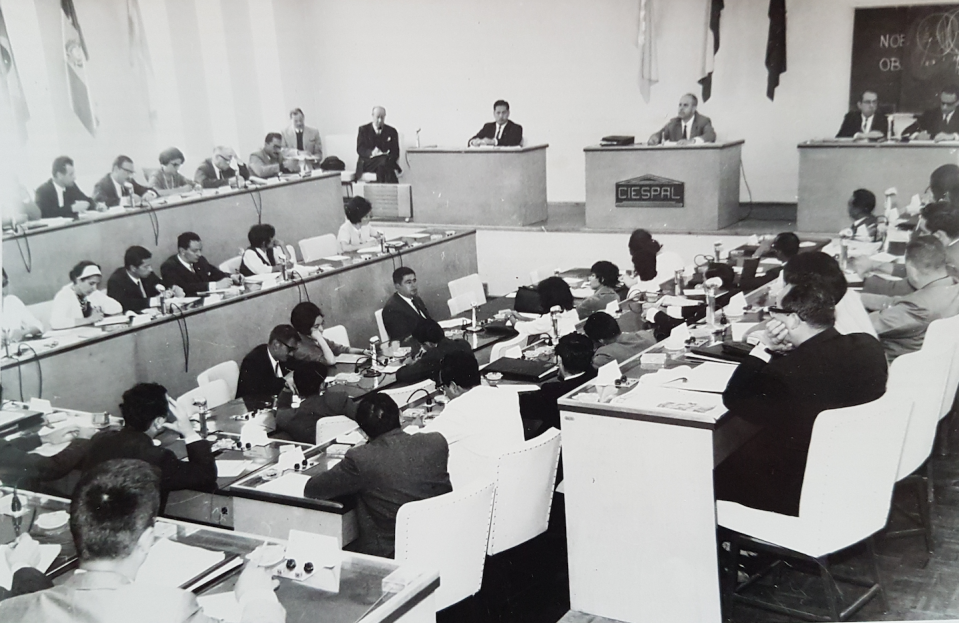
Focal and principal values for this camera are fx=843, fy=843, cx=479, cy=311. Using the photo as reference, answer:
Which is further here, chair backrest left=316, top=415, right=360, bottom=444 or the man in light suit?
the man in light suit

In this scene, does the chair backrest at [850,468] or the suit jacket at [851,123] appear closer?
the chair backrest at [850,468]

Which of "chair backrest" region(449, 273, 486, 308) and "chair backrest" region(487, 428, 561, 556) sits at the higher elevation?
"chair backrest" region(449, 273, 486, 308)

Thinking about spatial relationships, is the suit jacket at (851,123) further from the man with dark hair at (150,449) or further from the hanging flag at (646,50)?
the man with dark hair at (150,449)

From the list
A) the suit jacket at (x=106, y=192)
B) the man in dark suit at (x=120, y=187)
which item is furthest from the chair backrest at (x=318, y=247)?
the suit jacket at (x=106, y=192)

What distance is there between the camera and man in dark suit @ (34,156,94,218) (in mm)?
3811

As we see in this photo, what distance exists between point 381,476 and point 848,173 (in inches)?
215

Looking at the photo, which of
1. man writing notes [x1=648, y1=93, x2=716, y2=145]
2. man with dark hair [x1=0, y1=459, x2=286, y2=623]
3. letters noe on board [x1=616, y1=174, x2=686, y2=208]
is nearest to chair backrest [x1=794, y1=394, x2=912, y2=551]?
man with dark hair [x1=0, y1=459, x2=286, y2=623]

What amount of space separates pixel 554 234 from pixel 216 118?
376 cm

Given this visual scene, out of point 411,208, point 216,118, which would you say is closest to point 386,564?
point 216,118

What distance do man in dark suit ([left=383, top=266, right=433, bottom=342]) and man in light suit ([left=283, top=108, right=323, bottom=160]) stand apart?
4.34 feet

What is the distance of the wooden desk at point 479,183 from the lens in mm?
8062

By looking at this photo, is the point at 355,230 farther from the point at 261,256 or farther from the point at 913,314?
the point at 913,314

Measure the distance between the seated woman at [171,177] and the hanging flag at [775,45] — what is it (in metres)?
5.34

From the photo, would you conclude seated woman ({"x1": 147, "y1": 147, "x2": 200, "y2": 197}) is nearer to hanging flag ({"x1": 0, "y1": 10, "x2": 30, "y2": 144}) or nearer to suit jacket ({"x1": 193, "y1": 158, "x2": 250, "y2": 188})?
suit jacket ({"x1": 193, "y1": 158, "x2": 250, "y2": 188})
